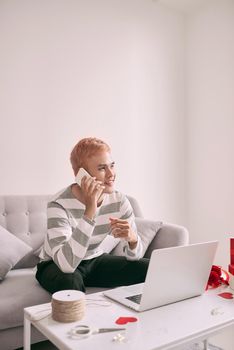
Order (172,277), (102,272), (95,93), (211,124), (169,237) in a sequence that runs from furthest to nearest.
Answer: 1. (211,124)
2. (95,93)
3. (169,237)
4. (102,272)
5. (172,277)

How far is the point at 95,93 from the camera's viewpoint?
9.95ft

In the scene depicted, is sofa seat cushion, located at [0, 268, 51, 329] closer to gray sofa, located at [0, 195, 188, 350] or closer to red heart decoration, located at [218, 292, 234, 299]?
gray sofa, located at [0, 195, 188, 350]

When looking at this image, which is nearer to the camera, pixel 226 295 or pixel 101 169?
pixel 226 295

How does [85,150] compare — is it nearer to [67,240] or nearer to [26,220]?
[67,240]

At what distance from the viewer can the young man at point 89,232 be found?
151 centimetres

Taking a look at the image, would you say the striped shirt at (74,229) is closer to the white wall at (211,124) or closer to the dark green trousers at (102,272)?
the dark green trousers at (102,272)

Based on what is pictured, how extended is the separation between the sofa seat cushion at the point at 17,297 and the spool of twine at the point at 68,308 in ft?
1.84

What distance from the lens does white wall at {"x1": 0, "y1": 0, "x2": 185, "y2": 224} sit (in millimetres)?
2658

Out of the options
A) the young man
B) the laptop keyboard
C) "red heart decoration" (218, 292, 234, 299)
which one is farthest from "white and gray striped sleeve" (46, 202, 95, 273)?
"red heart decoration" (218, 292, 234, 299)

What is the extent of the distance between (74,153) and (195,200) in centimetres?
207

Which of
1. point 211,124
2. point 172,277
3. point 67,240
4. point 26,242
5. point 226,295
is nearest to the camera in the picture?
point 172,277

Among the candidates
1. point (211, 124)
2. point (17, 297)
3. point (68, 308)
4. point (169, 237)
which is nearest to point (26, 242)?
point (17, 297)

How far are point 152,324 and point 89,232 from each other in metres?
0.46

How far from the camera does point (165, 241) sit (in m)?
2.19
